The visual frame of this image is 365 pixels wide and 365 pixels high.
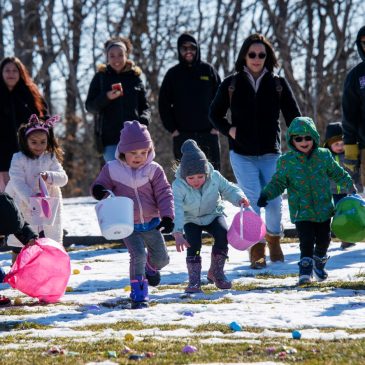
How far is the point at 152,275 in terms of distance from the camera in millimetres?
7691

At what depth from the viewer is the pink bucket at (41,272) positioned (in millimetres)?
6965

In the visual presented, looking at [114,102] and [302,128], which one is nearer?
[302,128]

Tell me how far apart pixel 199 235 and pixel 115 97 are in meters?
3.07

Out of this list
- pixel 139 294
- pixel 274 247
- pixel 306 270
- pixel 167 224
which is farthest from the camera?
pixel 274 247

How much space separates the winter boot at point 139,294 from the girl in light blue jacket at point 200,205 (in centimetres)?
60

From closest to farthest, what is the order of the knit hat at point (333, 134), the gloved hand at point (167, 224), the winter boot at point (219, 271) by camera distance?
the gloved hand at point (167, 224), the winter boot at point (219, 271), the knit hat at point (333, 134)

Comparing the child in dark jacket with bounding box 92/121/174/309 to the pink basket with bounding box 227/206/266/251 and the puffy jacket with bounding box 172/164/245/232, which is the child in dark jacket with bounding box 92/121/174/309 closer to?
the puffy jacket with bounding box 172/164/245/232

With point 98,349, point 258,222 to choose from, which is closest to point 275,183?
point 258,222

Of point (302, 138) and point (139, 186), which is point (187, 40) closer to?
point (302, 138)

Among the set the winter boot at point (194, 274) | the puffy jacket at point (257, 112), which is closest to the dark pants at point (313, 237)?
the winter boot at point (194, 274)

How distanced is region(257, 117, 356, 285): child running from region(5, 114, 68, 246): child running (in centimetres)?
195

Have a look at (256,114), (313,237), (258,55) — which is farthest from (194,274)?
(258,55)

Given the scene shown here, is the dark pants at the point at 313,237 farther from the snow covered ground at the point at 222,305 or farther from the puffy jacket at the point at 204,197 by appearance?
the puffy jacket at the point at 204,197

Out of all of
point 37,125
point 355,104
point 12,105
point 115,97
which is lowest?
point 37,125
